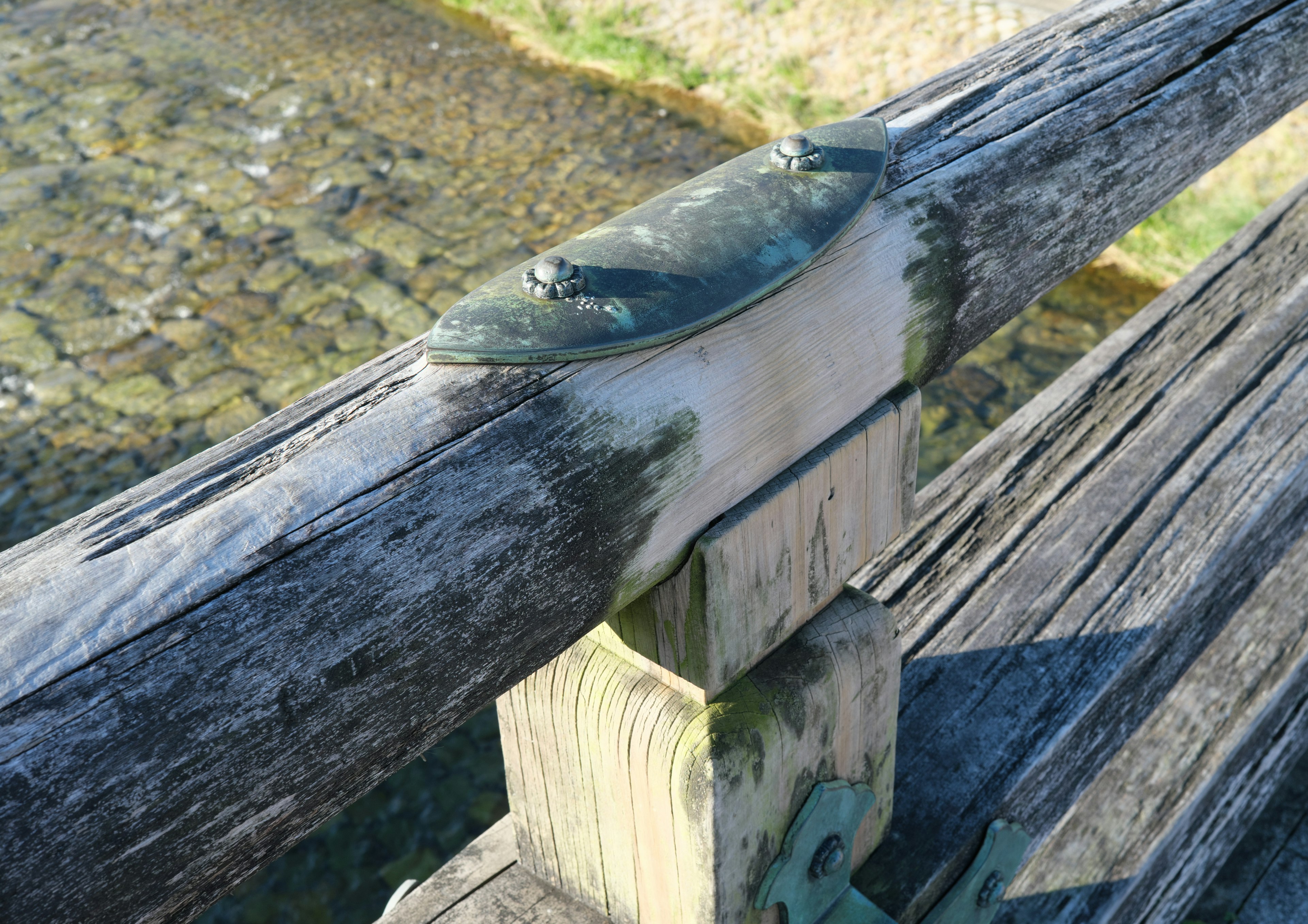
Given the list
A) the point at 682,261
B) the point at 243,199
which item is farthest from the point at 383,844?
the point at 243,199

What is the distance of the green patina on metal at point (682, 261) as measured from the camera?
75 centimetres

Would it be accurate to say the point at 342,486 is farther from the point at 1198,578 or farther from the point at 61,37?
the point at 61,37

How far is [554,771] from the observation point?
1084mm

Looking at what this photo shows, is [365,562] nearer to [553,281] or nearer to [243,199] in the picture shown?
[553,281]

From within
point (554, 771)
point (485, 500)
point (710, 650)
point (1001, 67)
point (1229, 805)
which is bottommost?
point (1229, 805)

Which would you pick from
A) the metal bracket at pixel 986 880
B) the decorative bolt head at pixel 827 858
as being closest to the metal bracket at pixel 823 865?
the decorative bolt head at pixel 827 858

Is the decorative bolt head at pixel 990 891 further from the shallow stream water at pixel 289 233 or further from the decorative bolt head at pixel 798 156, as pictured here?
the shallow stream water at pixel 289 233

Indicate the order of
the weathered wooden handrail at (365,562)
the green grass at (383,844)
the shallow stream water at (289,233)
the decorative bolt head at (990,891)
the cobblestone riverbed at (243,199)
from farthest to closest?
the cobblestone riverbed at (243,199) → the shallow stream water at (289,233) → the green grass at (383,844) → the decorative bolt head at (990,891) → the weathered wooden handrail at (365,562)

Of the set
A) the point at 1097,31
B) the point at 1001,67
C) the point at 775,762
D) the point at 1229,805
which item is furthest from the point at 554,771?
the point at 1229,805

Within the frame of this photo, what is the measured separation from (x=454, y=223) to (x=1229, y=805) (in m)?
4.64

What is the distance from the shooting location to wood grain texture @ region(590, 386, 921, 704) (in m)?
0.88

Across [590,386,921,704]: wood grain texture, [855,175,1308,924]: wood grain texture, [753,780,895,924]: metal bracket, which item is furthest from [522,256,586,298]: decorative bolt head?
[855,175,1308,924]: wood grain texture

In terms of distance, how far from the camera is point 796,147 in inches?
37.6

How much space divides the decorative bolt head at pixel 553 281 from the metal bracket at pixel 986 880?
0.93 m
